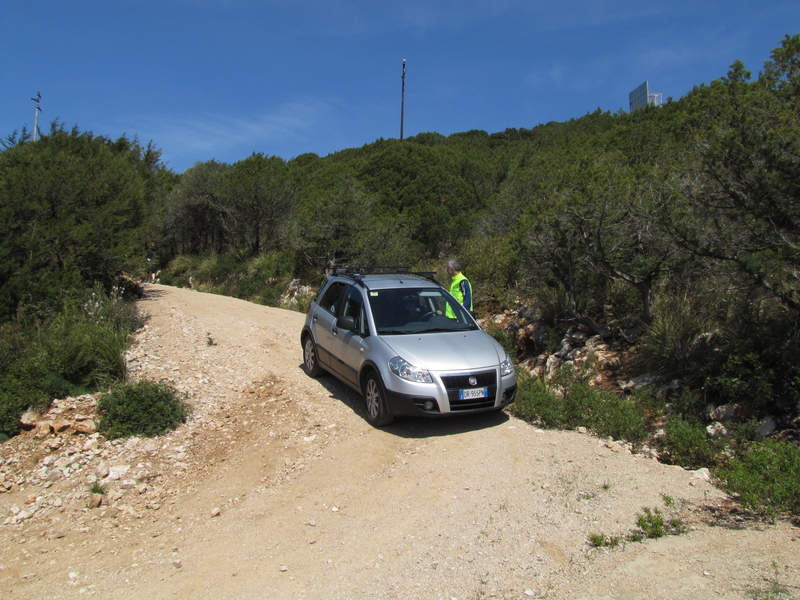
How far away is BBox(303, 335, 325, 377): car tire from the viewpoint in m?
8.78

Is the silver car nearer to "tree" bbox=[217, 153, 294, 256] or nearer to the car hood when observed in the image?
the car hood

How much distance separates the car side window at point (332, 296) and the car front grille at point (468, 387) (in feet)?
8.65

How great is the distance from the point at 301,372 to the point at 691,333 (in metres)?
5.92

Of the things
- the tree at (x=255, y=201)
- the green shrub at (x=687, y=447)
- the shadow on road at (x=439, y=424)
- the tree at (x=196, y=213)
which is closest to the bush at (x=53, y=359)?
the shadow on road at (x=439, y=424)

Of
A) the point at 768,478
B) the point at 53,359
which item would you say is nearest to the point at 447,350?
the point at 768,478

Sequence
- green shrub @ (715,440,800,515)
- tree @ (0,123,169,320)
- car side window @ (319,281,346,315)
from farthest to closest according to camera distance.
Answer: tree @ (0,123,169,320)
car side window @ (319,281,346,315)
green shrub @ (715,440,800,515)

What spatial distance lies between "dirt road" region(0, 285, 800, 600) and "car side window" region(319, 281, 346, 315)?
4.74ft

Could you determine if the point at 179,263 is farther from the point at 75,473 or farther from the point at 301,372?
the point at 75,473

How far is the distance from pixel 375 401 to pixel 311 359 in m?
2.48

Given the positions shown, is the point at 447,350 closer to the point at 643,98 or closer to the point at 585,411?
the point at 585,411

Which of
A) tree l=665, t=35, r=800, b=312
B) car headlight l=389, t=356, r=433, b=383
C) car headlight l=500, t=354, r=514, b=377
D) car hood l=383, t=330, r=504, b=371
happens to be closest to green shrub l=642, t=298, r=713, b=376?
tree l=665, t=35, r=800, b=312

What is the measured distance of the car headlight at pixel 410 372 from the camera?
20.4 ft

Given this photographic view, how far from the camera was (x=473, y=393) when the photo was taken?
6.29m

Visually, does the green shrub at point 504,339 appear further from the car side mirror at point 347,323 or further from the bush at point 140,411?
the bush at point 140,411
